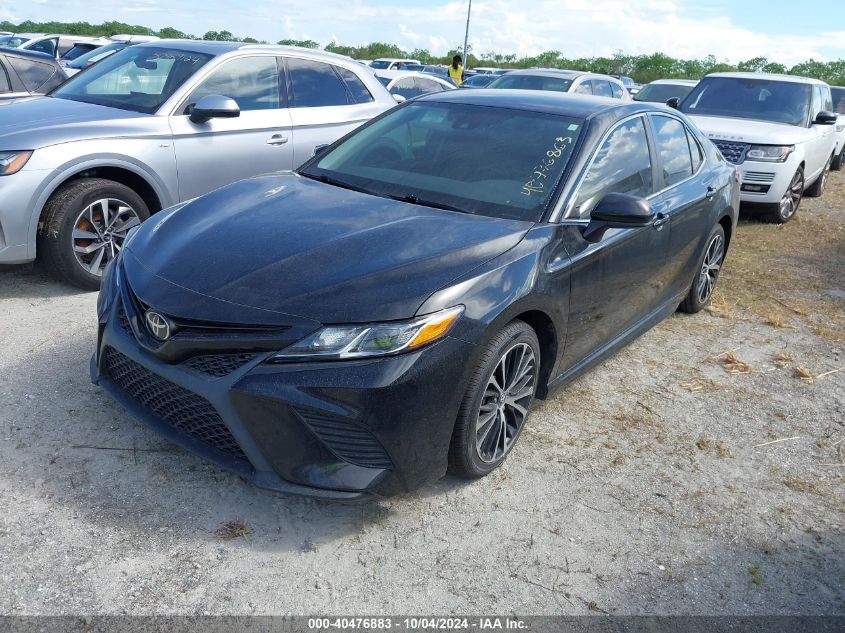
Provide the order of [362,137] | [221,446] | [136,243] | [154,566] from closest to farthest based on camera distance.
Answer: [154,566] < [221,446] < [136,243] < [362,137]

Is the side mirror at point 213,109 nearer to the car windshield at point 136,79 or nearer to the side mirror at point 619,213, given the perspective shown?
the car windshield at point 136,79

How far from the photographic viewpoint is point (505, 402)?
10.8ft

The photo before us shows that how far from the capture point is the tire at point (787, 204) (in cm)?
913

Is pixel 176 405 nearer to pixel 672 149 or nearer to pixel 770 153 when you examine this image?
pixel 672 149

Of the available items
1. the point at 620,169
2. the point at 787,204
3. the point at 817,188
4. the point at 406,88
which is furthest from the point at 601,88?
the point at 620,169

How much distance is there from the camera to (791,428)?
13.5ft

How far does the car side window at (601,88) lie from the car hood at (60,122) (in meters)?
8.83

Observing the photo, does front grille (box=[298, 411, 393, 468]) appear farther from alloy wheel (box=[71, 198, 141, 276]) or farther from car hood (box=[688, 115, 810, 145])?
car hood (box=[688, 115, 810, 145])

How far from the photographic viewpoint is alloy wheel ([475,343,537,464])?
3.18m

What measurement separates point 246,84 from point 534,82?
6575mm

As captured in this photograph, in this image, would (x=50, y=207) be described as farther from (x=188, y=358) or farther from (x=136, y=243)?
(x=188, y=358)

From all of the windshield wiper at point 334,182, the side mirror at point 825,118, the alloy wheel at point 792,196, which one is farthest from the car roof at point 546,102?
the side mirror at point 825,118

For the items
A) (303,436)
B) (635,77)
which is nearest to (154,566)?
(303,436)

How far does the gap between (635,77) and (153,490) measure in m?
53.3
